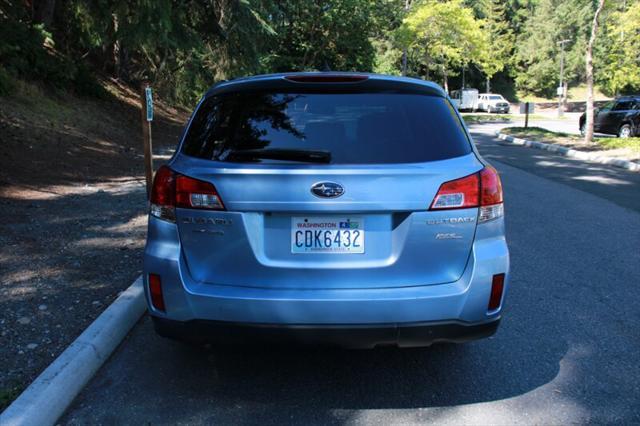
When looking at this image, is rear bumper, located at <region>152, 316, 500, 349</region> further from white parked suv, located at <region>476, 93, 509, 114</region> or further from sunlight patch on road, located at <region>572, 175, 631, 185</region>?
white parked suv, located at <region>476, 93, 509, 114</region>

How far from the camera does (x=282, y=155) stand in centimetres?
305

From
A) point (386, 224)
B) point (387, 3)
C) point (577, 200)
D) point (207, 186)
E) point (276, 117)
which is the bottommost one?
point (577, 200)

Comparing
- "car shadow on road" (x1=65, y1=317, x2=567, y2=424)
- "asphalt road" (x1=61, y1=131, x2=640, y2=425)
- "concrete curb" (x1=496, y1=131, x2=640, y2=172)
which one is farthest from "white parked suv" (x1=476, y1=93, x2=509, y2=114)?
"car shadow on road" (x1=65, y1=317, x2=567, y2=424)

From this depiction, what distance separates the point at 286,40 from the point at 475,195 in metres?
33.4

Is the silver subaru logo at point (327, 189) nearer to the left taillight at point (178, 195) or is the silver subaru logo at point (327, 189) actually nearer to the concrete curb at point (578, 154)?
the left taillight at point (178, 195)

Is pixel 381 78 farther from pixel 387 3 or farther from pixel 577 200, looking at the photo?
pixel 387 3

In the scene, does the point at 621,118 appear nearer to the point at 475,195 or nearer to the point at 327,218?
the point at 475,195

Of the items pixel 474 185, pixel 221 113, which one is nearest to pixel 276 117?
pixel 221 113

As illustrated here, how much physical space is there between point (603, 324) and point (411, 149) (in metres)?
2.38

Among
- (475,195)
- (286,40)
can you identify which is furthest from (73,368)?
(286,40)

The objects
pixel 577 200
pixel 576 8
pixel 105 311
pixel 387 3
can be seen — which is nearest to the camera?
pixel 105 311

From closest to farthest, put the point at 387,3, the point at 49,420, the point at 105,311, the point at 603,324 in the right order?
the point at 49,420, the point at 105,311, the point at 603,324, the point at 387,3

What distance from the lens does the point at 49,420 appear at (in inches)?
115

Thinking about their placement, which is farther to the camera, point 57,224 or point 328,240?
point 57,224
